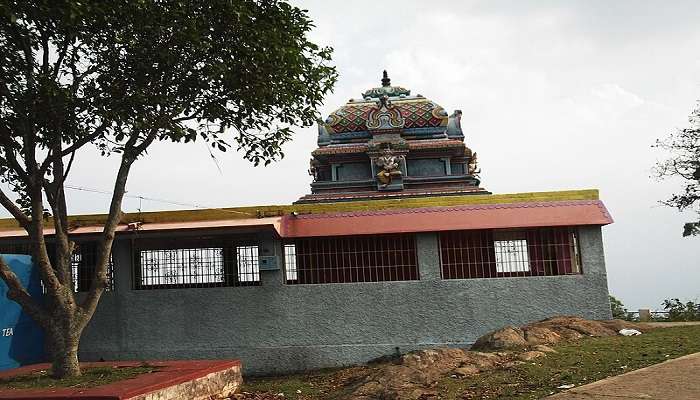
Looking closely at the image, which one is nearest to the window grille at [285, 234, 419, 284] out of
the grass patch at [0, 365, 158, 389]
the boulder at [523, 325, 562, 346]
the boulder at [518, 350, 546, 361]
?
the boulder at [523, 325, 562, 346]

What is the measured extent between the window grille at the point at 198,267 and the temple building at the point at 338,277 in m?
0.03

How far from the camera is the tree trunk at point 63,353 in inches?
340

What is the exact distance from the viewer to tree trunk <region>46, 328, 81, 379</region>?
8.64 m

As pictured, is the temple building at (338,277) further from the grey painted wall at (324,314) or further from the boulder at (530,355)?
the boulder at (530,355)

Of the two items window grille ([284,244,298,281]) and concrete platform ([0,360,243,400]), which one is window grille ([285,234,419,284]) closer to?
window grille ([284,244,298,281])

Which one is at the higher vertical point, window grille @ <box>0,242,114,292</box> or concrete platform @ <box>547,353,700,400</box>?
window grille @ <box>0,242,114,292</box>

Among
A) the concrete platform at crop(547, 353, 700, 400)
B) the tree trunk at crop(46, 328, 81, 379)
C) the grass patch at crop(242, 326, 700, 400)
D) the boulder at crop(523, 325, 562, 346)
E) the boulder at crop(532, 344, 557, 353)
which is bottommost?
the grass patch at crop(242, 326, 700, 400)

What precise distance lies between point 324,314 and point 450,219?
349 cm

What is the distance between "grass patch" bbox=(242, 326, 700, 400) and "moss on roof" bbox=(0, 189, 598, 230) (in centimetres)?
331

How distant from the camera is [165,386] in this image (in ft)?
24.7

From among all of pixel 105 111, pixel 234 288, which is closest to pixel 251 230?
pixel 234 288

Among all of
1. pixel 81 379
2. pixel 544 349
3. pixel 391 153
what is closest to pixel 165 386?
pixel 81 379

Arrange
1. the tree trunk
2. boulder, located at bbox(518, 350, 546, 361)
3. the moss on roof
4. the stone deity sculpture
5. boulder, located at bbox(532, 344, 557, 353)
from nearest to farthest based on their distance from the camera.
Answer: the tree trunk < boulder, located at bbox(518, 350, 546, 361) < boulder, located at bbox(532, 344, 557, 353) < the moss on roof < the stone deity sculpture

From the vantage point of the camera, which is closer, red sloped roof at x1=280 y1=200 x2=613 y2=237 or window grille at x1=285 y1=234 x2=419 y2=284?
red sloped roof at x1=280 y1=200 x2=613 y2=237
